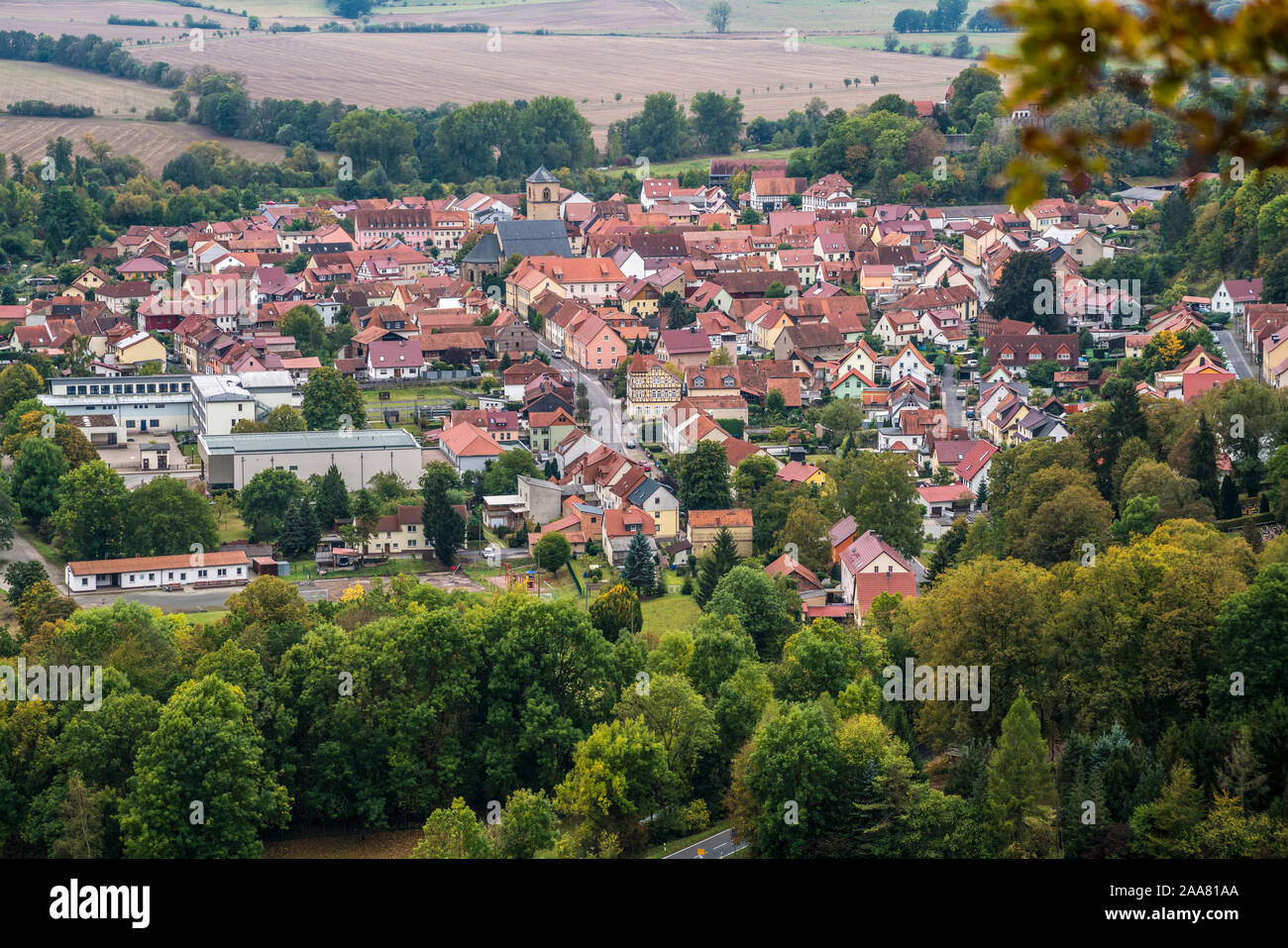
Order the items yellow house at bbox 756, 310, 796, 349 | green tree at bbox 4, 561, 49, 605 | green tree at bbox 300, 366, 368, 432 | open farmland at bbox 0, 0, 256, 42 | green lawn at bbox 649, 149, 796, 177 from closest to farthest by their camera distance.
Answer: green tree at bbox 4, 561, 49, 605 → green tree at bbox 300, 366, 368, 432 → yellow house at bbox 756, 310, 796, 349 → green lawn at bbox 649, 149, 796, 177 → open farmland at bbox 0, 0, 256, 42

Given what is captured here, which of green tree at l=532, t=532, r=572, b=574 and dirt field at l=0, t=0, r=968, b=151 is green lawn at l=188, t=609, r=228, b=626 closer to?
green tree at l=532, t=532, r=572, b=574

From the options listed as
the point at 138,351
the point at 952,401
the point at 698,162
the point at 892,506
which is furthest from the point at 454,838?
the point at 698,162

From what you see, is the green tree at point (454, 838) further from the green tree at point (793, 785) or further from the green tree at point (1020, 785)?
the green tree at point (1020, 785)

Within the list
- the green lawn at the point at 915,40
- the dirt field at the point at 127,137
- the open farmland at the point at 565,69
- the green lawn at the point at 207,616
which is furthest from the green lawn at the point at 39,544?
the green lawn at the point at 915,40

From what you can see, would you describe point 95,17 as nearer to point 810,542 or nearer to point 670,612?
point 810,542

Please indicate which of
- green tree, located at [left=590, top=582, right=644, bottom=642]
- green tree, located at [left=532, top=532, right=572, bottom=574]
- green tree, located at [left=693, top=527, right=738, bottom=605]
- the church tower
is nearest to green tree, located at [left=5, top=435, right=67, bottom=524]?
green tree, located at [left=532, top=532, right=572, bottom=574]

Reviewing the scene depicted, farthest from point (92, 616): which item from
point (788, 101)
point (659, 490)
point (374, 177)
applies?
point (788, 101)
